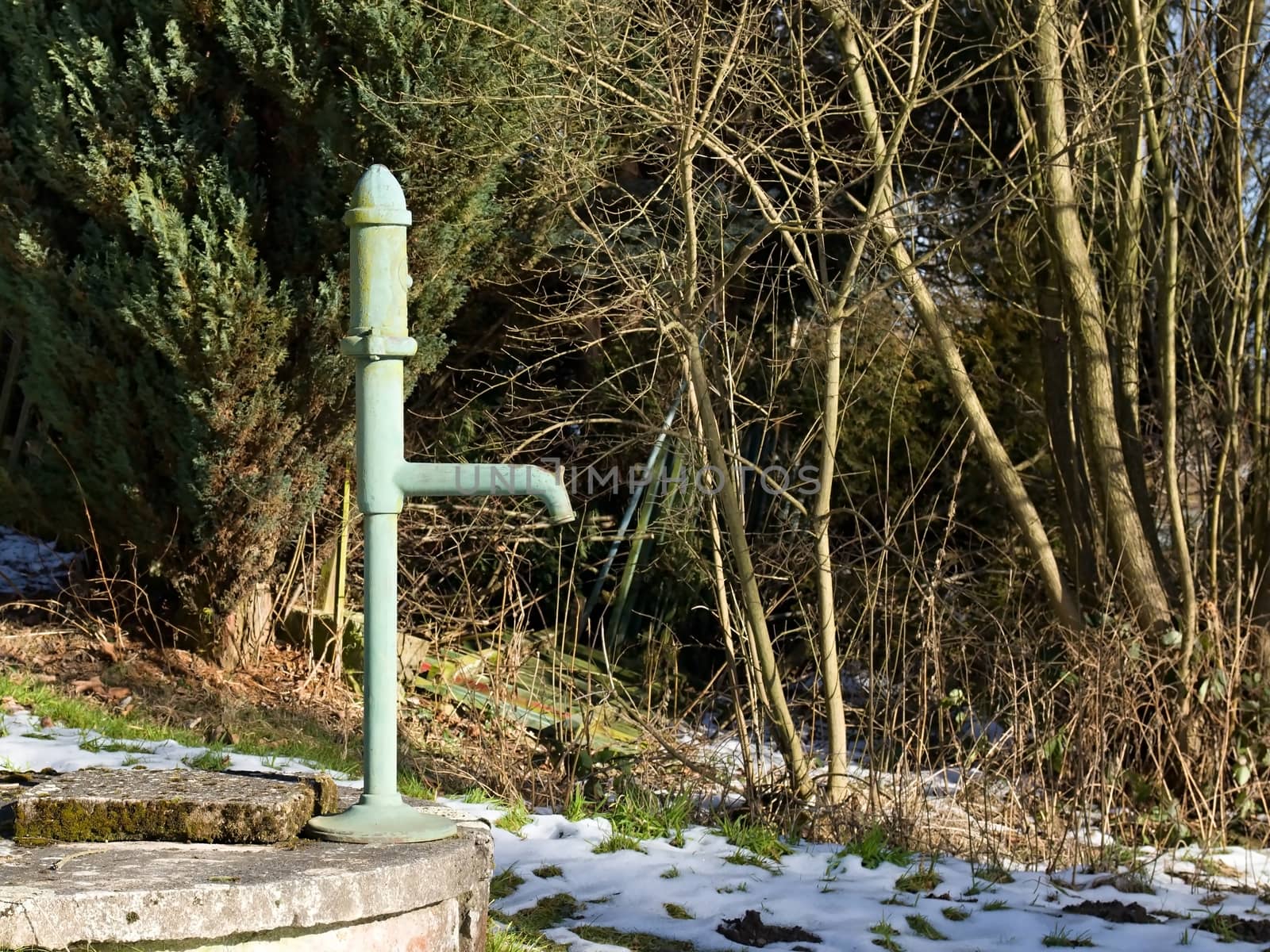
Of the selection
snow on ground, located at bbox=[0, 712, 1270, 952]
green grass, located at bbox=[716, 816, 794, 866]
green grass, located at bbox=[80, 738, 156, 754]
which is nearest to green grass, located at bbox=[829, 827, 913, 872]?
snow on ground, located at bbox=[0, 712, 1270, 952]

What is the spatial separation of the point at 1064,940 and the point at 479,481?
2.09 metres

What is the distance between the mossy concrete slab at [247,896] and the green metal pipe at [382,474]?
9cm

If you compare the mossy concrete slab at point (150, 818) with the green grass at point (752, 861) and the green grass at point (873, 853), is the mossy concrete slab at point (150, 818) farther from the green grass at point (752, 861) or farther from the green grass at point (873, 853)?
A: the green grass at point (873, 853)

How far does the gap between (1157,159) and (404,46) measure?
3.22 m

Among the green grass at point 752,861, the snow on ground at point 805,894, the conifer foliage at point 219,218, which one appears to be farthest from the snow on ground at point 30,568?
the green grass at point 752,861

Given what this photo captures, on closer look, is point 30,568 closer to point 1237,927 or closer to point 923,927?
point 923,927

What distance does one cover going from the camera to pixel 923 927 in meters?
3.40

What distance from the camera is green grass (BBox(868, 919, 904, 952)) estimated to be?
3230 millimetres

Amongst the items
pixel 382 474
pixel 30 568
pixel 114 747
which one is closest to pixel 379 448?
pixel 382 474

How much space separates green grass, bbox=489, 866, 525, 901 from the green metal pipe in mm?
1166

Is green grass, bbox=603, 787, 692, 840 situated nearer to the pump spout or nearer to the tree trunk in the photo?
the pump spout

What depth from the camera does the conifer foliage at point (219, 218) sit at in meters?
5.24

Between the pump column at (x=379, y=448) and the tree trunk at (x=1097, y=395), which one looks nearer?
the pump column at (x=379, y=448)

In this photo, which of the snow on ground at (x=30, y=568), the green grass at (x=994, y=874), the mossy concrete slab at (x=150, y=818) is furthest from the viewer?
the snow on ground at (x=30, y=568)
